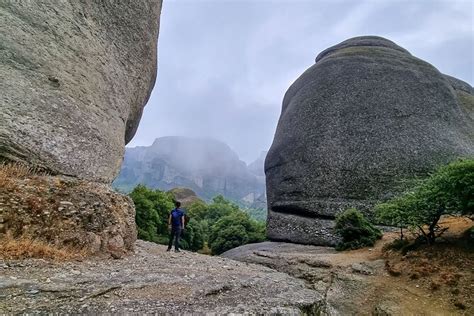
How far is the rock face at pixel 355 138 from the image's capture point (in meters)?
22.7

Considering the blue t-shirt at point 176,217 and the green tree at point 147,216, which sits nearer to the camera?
the blue t-shirt at point 176,217

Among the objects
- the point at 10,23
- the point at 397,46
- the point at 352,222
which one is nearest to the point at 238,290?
the point at 352,222

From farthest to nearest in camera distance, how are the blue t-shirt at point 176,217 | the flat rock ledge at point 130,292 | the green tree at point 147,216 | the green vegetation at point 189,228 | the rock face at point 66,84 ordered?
the green vegetation at point 189,228
the green tree at point 147,216
the blue t-shirt at point 176,217
the rock face at point 66,84
the flat rock ledge at point 130,292

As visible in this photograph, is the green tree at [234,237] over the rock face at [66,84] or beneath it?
beneath

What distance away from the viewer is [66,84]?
13883mm

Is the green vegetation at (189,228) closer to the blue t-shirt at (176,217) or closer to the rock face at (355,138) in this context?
the rock face at (355,138)

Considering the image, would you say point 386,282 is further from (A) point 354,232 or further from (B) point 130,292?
(B) point 130,292

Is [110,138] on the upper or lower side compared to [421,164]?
lower

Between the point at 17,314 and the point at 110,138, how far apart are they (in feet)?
36.6

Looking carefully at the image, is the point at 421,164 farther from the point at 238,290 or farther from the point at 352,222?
the point at 238,290

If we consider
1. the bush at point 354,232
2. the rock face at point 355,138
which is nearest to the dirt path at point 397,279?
the bush at point 354,232

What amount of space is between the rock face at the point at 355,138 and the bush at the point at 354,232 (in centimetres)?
181

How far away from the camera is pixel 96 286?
6.98 m

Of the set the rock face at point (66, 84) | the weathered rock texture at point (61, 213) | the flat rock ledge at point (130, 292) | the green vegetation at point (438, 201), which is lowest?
the flat rock ledge at point (130, 292)
